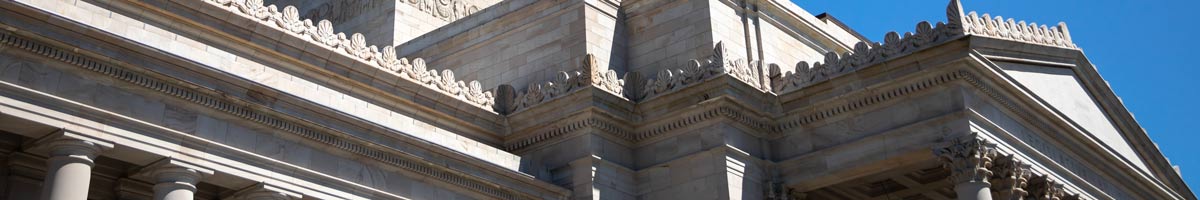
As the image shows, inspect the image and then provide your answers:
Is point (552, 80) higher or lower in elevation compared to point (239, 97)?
higher

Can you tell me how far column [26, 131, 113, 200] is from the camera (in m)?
22.5

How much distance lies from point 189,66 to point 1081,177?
19.6 meters

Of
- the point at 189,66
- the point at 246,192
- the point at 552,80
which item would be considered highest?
the point at 552,80

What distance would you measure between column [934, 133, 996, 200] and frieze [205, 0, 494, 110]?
10048 mm

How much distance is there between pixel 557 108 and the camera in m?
31.0

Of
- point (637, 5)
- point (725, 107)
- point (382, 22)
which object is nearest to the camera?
point (725, 107)

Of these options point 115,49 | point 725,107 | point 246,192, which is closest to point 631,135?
point 725,107

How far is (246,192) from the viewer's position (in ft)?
83.6

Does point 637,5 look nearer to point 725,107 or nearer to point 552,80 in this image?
point 552,80

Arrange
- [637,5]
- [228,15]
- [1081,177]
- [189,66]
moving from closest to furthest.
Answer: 1. [189,66]
2. [228,15]
3. [1081,177]
4. [637,5]

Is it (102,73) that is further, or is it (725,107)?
(725,107)

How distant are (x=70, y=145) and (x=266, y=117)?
150 inches

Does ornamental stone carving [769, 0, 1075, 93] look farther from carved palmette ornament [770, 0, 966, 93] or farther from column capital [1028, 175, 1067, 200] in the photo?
column capital [1028, 175, 1067, 200]

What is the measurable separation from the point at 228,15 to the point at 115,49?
2795mm
